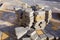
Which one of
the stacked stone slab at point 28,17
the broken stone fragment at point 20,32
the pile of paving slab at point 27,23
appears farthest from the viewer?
the stacked stone slab at point 28,17

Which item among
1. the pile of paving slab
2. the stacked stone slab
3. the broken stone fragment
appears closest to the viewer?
the broken stone fragment

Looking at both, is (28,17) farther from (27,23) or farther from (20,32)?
(20,32)

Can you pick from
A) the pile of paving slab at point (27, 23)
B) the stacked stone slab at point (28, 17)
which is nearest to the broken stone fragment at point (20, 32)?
the pile of paving slab at point (27, 23)

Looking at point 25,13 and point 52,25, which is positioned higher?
point 25,13

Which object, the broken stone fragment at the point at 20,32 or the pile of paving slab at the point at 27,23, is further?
the pile of paving slab at the point at 27,23

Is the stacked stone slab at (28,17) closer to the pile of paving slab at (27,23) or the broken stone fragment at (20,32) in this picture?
the pile of paving slab at (27,23)

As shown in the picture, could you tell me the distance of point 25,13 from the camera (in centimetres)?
748

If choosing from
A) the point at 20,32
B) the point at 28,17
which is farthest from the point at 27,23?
the point at 20,32

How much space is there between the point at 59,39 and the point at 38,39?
110 cm

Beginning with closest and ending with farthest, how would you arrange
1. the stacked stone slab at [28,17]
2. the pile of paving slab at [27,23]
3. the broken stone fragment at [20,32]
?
the broken stone fragment at [20,32] < the pile of paving slab at [27,23] < the stacked stone slab at [28,17]

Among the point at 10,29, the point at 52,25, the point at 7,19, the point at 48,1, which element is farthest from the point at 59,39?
the point at 48,1

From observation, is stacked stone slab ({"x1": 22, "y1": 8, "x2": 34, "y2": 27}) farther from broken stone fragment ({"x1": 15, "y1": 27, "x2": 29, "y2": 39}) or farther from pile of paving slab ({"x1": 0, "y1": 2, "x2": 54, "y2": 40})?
broken stone fragment ({"x1": 15, "y1": 27, "x2": 29, "y2": 39})

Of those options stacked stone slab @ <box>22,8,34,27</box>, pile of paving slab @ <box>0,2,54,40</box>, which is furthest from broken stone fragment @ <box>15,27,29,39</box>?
stacked stone slab @ <box>22,8,34,27</box>

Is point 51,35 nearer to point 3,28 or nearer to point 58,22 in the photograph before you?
point 58,22
